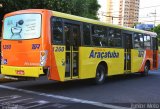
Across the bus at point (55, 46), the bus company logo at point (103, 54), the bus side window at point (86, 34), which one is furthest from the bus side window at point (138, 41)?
the bus side window at point (86, 34)

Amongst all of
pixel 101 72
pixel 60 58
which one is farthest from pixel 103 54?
pixel 60 58

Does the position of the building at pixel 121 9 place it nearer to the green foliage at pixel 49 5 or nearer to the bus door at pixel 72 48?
the green foliage at pixel 49 5

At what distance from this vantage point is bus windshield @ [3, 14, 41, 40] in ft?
43.9

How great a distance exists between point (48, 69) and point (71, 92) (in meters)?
1.30

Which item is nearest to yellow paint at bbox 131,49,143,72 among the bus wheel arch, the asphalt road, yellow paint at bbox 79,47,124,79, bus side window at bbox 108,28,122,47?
yellow paint at bbox 79,47,124,79

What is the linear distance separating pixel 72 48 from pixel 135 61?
22.6 feet

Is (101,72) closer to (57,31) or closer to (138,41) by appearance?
(57,31)

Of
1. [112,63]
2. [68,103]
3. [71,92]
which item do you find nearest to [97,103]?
[68,103]

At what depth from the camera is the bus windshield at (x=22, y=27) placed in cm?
1338

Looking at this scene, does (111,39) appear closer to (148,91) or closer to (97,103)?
(148,91)

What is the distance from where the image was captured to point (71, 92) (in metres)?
13.6

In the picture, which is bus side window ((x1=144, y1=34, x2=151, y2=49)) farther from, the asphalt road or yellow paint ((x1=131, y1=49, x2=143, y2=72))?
the asphalt road

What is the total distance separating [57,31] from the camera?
44.7 ft

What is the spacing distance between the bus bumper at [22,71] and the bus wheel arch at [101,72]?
391 cm
